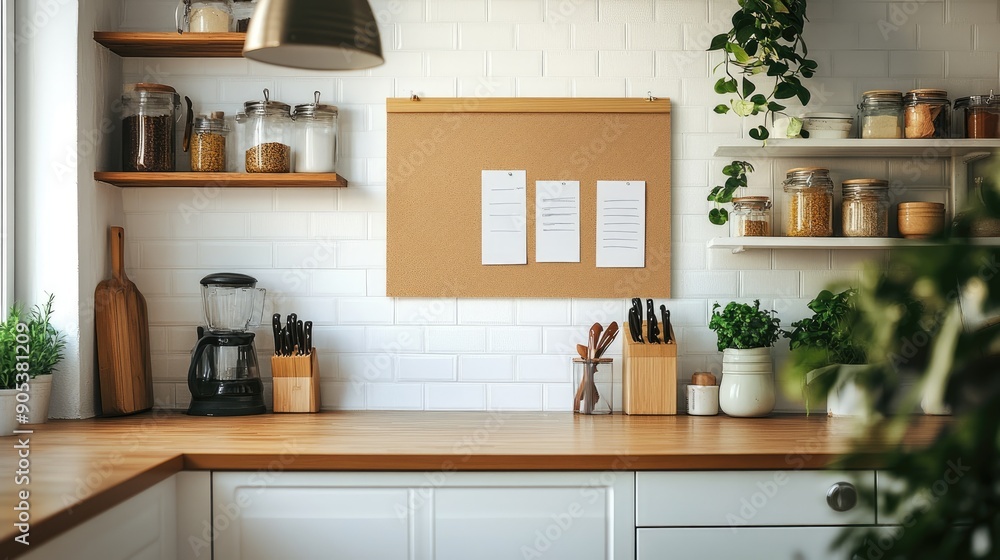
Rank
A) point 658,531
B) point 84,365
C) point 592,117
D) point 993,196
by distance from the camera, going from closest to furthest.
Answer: point 993,196
point 658,531
point 84,365
point 592,117

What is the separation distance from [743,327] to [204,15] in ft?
6.49

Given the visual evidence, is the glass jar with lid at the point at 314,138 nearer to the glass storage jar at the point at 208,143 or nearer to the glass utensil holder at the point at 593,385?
the glass storage jar at the point at 208,143

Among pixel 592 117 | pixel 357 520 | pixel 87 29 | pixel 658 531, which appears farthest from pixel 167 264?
pixel 658 531

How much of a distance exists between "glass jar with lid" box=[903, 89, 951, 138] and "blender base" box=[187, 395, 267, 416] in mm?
2245

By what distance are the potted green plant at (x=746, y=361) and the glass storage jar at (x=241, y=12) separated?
1.81 m

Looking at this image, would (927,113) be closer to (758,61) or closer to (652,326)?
(758,61)

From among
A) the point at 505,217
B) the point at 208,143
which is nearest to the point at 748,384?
the point at 505,217

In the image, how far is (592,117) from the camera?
285 centimetres

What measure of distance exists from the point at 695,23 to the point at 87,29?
1.96 metres

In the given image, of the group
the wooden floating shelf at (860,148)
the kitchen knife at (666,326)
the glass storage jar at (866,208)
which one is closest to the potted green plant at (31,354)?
the kitchen knife at (666,326)

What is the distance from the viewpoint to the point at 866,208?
2.67 meters

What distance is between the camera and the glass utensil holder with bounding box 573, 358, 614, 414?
2732mm

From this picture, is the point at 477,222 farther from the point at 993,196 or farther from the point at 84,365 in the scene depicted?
the point at 993,196

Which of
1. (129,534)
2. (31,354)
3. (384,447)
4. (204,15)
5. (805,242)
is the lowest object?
(129,534)
